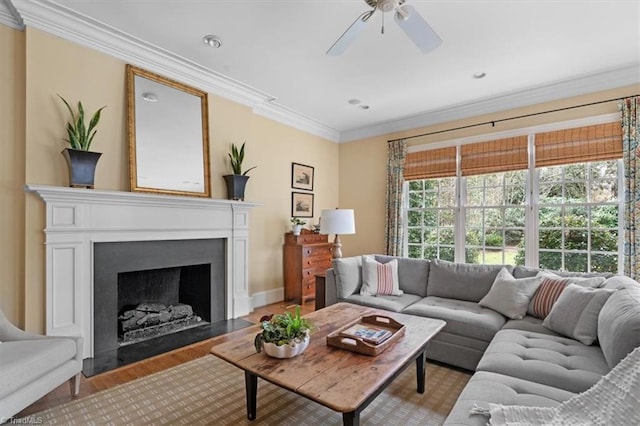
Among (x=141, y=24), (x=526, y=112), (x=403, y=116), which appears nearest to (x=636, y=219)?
(x=526, y=112)

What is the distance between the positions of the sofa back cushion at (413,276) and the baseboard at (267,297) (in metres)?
1.87

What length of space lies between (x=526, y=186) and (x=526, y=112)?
917 millimetres

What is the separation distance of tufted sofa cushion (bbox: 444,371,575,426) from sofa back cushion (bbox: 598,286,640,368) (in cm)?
35

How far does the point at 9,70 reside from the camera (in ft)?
8.06

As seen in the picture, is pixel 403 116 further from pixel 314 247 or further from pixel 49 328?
pixel 49 328

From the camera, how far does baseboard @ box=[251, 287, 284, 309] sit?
169 inches

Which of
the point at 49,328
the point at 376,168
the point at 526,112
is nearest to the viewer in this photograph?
the point at 49,328

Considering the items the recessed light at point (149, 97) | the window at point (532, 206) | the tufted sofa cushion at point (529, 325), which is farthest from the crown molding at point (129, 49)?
the tufted sofa cushion at point (529, 325)

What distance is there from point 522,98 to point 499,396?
3748 millimetres

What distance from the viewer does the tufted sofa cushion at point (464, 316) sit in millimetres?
2498

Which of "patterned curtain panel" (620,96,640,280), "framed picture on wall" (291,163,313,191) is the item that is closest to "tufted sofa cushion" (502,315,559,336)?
"patterned curtain panel" (620,96,640,280)

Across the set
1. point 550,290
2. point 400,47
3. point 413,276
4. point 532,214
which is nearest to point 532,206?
point 532,214

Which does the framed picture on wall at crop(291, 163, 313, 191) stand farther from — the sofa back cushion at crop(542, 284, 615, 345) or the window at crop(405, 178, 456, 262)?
the sofa back cushion at crop(542, 284, 615, 345)

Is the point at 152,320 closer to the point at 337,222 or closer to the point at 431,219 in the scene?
the point at 337,222
